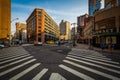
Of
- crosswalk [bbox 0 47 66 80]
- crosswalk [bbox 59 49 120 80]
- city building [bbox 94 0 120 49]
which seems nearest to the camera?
crosswalk [bbox 0 47 66 80]

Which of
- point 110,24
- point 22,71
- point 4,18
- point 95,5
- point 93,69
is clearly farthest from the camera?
point 95,5

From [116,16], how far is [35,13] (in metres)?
78.5

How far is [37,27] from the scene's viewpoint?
101562 mm

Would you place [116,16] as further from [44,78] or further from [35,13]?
[35,13]

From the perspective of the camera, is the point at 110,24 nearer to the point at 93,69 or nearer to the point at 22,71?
the point at 93,69

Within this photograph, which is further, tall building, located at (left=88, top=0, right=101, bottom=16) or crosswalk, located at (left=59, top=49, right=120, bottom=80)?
tall building, located at (left=88, top=0, right=101, bottom=16)

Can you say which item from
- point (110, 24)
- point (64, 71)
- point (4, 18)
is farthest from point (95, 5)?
point (64, 71)

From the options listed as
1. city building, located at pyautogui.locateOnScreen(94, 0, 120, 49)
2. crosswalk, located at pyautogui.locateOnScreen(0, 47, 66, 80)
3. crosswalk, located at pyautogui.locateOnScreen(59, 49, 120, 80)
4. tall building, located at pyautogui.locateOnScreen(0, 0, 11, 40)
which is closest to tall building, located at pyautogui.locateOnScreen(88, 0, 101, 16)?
city building, located at pyautogui.locateOnScreen(94, 0, 120, 49)

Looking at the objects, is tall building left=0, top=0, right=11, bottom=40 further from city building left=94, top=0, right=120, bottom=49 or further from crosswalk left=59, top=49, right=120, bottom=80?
crosswalk left=59, top=49, right=120, bottom=80

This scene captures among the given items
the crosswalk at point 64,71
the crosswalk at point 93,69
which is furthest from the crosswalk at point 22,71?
the crosswalk at point 93,69

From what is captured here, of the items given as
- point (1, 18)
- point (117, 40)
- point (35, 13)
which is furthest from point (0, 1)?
point (117, 40)

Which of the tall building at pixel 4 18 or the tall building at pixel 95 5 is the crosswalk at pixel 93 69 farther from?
the tall building at pixel 4 18

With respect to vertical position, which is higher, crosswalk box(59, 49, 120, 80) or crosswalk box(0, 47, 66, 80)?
crosswalk box(0, 47, 66, 80)

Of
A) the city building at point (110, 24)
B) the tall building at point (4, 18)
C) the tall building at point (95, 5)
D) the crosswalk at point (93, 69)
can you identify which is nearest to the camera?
the crosswalk at point (93, 69)
